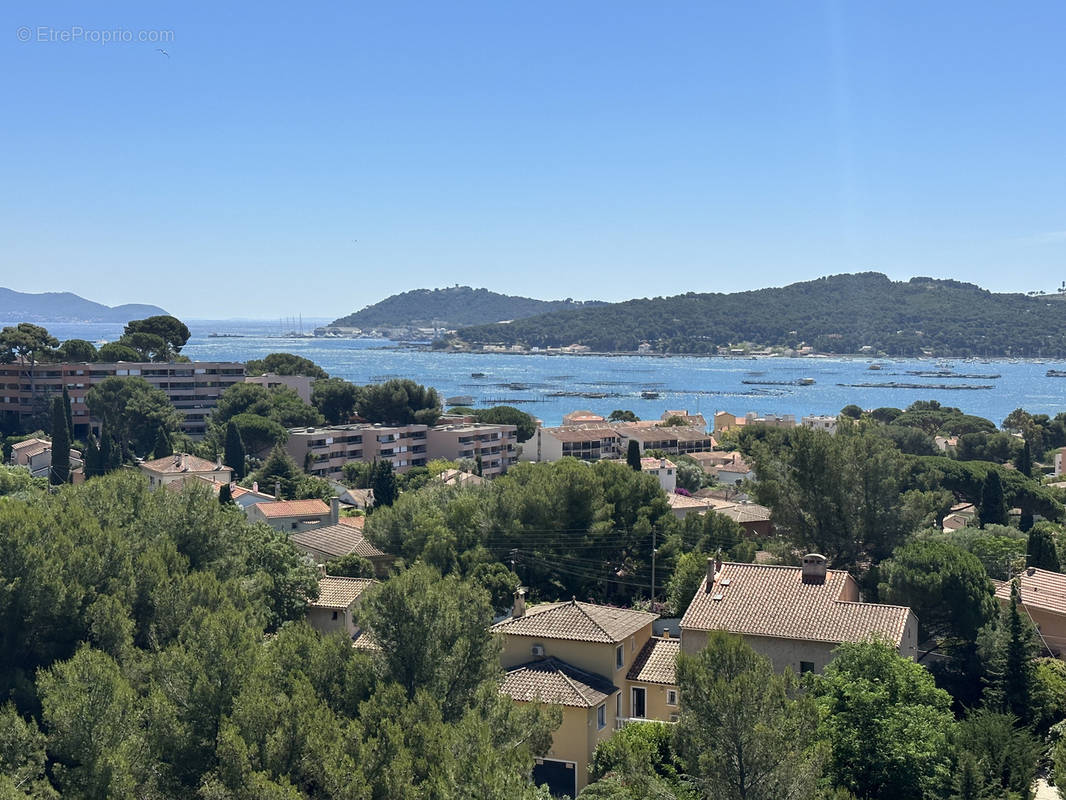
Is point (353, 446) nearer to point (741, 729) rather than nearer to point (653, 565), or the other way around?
point (653, 565)

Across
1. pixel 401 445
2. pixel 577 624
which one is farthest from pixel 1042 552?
pixel 401 445

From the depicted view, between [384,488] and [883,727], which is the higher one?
[883,727]

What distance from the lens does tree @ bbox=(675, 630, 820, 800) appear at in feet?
44.8

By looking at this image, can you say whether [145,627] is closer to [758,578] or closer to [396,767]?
[396,767]

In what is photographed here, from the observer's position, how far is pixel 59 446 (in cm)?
4903

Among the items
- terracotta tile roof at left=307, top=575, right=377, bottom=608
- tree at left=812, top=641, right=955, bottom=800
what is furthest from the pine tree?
tree at left=812, top=641, right=955, bottom=800

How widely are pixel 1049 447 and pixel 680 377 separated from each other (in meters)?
121

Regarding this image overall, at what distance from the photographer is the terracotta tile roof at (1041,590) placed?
75.7 ft

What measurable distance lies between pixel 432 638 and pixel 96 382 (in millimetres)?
53761

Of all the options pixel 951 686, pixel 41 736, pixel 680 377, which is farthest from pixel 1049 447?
pixel 680 377

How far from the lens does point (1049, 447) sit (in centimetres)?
7406

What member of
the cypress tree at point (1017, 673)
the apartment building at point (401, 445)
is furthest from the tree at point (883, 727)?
the apartment building at point (401, 445)

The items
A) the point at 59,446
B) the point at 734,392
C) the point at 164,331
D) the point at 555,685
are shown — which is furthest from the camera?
the point at 734,392

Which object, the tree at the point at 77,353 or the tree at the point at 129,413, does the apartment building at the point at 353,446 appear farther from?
the tree at the point at 77,353
